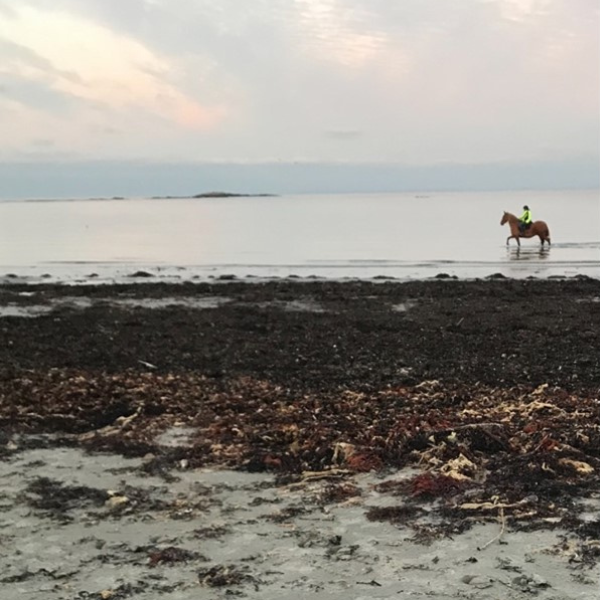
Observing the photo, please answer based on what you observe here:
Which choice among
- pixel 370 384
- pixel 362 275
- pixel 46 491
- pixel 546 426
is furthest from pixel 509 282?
pixel 46 491

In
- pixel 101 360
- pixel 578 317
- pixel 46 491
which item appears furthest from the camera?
pixel 578 317

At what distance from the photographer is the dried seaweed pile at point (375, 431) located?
437cm

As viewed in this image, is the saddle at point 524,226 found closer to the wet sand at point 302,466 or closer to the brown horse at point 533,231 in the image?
the brown horse at point 533,231

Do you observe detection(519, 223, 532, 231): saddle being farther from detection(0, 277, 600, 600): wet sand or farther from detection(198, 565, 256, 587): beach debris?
detection(198, 565, 256, 587): beach debris

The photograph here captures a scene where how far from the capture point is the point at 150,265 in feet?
95.0

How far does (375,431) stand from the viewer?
564 centimetres

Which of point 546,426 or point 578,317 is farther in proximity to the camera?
point 578,317

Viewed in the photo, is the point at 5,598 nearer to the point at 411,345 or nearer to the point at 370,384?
the point at 370,384

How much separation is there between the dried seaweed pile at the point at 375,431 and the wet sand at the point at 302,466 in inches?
0.8

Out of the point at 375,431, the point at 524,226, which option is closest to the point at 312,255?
the point at 524,226

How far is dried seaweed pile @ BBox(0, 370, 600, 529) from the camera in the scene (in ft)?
14.3

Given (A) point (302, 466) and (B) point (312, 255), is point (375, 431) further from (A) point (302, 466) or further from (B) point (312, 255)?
(B) point (312, 255)

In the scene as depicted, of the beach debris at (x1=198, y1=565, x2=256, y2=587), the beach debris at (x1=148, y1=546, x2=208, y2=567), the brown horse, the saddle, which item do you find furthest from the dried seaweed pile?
the saddle

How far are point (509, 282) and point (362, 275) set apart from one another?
20.6 ft
